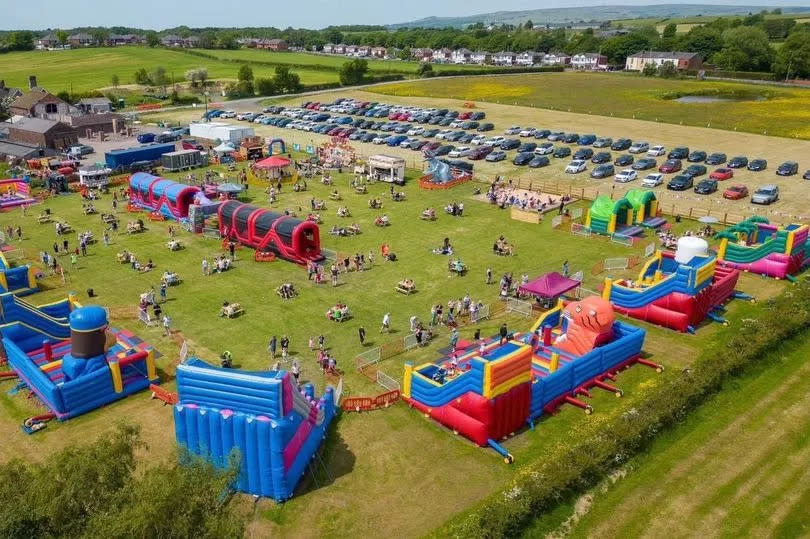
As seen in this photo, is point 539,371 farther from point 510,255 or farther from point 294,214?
point 294,214

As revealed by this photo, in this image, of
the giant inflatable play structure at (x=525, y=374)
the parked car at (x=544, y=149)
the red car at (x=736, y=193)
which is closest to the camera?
the giant inflatable play structure at (x=525, y=374)

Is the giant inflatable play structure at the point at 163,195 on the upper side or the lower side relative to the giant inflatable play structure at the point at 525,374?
upper

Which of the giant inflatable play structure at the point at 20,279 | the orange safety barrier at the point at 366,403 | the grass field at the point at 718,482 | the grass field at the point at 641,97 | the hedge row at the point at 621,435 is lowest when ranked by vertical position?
the grass field at the point at 718,482

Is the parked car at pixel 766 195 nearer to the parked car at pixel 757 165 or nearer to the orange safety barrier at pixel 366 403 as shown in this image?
the parked car at pixel 757 165

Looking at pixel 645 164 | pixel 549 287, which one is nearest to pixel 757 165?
pixel 645 164

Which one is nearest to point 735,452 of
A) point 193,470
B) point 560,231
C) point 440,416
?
point 440,416

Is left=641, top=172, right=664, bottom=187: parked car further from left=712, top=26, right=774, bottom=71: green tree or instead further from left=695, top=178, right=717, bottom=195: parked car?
left=712, top=26, right=774, bottom=71: green tree

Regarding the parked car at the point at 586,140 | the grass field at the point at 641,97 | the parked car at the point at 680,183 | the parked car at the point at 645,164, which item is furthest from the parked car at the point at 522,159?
the grass field at the point at 641,97

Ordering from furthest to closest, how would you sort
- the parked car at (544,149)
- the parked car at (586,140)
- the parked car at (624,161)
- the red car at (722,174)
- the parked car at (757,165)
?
the parked car at (586,140) → the parked car at (544,149) → the parked car at (624,161) → the parked car at (757,165) → the red car at (722,174)
